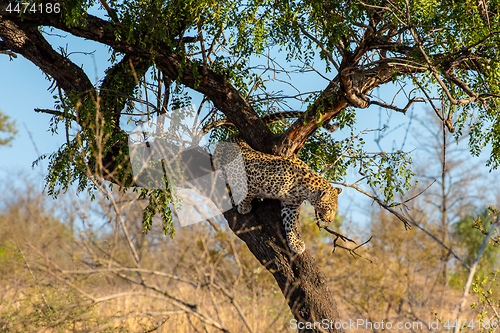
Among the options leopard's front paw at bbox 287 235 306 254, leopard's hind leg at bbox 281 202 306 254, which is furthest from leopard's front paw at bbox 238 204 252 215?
leopard's front paw at bbox 287 235 306 254

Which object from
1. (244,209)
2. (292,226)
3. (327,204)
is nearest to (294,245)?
(292,226)

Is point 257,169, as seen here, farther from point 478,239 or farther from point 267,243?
point 478,239

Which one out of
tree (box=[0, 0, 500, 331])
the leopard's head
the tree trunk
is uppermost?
tree (box=[0, 0, 500, 331])

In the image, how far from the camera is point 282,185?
581 centimetres

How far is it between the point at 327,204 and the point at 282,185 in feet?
2.72

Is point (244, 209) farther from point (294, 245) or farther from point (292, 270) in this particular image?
point (292, 270)

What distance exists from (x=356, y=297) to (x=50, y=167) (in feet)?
36.5

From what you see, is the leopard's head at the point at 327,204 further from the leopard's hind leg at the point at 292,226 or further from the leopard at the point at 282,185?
the leopard's hind leg at the point at 292,226

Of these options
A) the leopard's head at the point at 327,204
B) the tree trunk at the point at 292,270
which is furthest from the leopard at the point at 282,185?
the tree trunk at the point at 292,270

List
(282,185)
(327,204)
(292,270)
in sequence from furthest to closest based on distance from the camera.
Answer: (327,204)
(292,270)
(282,185)

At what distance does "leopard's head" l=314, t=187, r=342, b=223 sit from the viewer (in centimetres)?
605

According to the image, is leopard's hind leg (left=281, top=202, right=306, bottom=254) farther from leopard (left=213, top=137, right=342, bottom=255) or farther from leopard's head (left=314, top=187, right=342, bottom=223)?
leopard's head (left=314, top=187, right=342, bottom=223)

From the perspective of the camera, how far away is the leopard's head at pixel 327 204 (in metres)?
6.05

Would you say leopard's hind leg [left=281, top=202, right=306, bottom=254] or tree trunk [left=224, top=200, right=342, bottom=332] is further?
leopard's hind leg [left=281, top=202, right=306, bottom=254]
